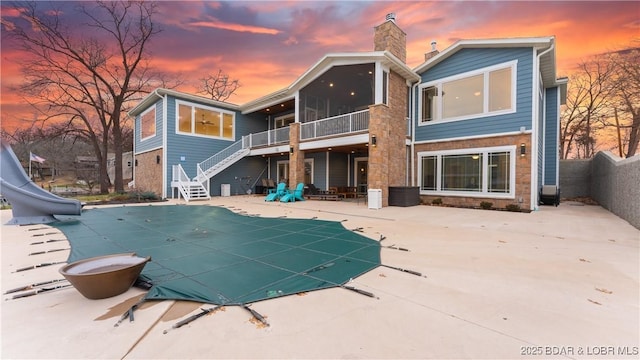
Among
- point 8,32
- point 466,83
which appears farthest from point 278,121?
point 8,32

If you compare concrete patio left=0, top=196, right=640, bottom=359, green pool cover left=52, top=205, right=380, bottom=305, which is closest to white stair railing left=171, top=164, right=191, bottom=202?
green pool cover left=52, top=205, right=380, bottom=305

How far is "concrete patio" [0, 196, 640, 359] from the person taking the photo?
1.92 meters

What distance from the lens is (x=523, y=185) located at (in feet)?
31.1

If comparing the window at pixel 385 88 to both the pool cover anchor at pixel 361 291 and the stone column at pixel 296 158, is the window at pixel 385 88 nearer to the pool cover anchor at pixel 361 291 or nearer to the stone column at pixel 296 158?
the stone column at pixel 296 158

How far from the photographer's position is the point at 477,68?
35.0 feet

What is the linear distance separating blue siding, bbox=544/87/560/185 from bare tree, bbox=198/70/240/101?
24597 mm

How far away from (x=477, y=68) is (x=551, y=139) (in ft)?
19.2

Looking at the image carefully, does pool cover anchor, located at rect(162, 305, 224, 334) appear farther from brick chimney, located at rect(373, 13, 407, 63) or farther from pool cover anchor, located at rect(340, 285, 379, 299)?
brick chimney, located at rect(373, 13, 407, 63)

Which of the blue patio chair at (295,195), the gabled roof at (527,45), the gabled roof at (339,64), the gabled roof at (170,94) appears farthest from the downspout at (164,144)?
the gabled roof at (527,45)

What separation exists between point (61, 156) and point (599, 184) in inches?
1406

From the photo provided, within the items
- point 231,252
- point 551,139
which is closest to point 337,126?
point 231,252

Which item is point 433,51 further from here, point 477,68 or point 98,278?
point 98,278

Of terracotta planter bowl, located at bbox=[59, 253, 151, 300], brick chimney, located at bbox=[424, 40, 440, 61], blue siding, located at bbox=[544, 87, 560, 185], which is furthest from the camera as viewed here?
brick chimney, located at bbox=[424, 40, 440, 61]

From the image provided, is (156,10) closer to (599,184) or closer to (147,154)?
(147,154)
